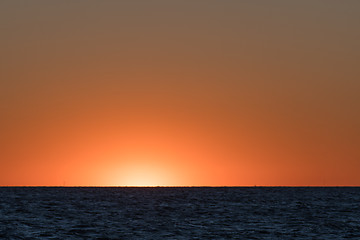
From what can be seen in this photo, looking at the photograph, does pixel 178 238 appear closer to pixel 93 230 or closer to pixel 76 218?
pixel 93 230

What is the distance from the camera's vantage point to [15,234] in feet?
171

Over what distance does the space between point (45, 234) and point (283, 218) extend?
3145 centimetres

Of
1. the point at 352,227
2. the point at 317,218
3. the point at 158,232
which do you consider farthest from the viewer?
the point at 317,218

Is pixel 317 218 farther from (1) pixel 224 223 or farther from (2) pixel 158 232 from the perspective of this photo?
(2) pixel 158 232

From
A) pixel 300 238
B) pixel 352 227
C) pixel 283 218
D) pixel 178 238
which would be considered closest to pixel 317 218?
pixel 283 218

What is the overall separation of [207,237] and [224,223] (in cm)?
1319

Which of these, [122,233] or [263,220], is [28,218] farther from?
[263,220]

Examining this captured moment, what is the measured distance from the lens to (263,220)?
70.6 m

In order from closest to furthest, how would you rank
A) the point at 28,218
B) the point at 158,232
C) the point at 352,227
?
the point at 158,232 → the point at 352,227 → the point at 28,218

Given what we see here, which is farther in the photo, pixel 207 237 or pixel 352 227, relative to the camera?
pixel 352 227

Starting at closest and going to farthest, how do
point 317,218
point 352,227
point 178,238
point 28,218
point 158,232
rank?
point 178,238 → point 158,232 → point 352,227 → point 28,218 → point 317,218

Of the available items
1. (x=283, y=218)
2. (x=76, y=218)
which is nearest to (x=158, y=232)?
(x=76, y=218)

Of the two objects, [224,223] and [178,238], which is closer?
[178,238]

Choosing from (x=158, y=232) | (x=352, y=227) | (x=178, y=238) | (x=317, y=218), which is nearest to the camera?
(x=178, y=238)
